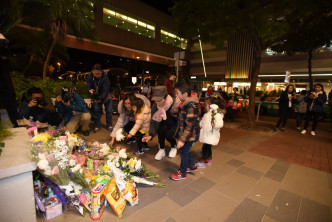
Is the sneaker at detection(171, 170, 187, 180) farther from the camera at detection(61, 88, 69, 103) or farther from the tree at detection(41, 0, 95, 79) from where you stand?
the tree at detection(41, 0, 95, 79)

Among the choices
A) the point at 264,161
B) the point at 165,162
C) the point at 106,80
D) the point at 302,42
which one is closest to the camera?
the point at 165,162

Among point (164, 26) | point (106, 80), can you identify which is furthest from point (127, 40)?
point (106, 80)

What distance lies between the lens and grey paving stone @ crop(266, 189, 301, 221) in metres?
2.25

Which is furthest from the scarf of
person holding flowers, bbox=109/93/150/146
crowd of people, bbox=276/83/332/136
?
crowd of people, bbox=276/83/332/136

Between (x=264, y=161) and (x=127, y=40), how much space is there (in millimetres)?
16193

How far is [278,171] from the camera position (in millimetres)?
3492

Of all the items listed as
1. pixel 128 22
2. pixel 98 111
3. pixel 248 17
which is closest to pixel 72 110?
pixel 98 111

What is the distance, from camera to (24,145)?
1772 mm

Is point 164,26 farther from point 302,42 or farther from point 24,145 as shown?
point 24,145

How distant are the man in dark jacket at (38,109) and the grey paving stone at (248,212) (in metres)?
4.16

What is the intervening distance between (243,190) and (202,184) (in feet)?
2.18

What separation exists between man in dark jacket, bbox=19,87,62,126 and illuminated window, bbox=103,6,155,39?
13732 millimetres

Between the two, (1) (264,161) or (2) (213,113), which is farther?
(1) (264,161)

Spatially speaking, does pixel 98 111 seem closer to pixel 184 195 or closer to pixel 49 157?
pixel 49 157
